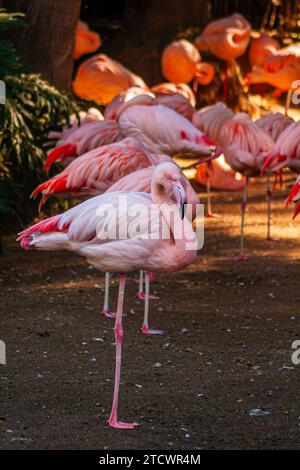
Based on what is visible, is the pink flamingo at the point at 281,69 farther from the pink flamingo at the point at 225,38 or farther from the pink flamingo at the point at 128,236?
the pink flamingo at the point at 128,236

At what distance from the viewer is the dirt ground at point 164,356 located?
3693 millimetres

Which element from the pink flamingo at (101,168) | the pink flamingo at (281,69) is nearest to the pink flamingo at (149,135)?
the pink flamingo at (101,168)

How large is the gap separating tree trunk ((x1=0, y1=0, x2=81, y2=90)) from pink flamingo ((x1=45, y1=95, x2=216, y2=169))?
3.93ft

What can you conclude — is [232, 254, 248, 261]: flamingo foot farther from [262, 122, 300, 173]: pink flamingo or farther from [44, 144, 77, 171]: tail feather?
[44, 144, 77, 171]: tail feather

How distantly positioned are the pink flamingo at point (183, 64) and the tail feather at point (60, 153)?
181 inches

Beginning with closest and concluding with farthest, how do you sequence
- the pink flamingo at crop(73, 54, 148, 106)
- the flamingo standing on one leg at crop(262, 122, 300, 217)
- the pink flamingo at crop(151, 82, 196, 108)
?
1. the flamingo standing on one leg at crop(262, 122, 300, 217)
2. the pink flamingo at crop(151, 82, 196, 108)
3. the pink flamingo at crop(73, 54, 148, 106)

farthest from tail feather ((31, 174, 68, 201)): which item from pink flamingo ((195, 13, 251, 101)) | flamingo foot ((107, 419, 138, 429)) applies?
pink flamingo ((195, 13, 251, 101))

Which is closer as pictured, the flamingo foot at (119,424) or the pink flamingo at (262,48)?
the flamingo foot at (119,424)

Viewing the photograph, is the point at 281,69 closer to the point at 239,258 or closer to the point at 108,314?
the point at 239,258

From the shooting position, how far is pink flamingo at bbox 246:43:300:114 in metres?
10.2

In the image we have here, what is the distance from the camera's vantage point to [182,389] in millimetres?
4211

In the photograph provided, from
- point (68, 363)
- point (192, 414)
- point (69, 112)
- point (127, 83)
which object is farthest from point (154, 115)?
point (127, 83)

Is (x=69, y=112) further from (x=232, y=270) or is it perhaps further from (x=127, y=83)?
(x=127, y=83)

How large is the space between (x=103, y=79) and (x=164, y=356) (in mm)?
5678
